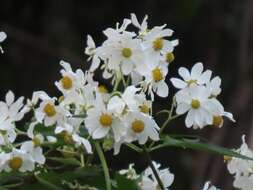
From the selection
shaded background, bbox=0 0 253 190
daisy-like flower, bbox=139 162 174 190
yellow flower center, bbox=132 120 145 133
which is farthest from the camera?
shaded background, bbox=0 0 253 190

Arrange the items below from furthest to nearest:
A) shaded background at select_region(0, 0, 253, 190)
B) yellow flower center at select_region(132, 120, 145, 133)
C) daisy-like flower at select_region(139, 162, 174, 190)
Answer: shaded background at select_region(0, 0, 253, 190), daisy-like flower at select_region(139, 162, 174, 190), yellow flower center at select_region(132, 120, 145, 133)

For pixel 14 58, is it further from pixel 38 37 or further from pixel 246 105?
pixel 246 105

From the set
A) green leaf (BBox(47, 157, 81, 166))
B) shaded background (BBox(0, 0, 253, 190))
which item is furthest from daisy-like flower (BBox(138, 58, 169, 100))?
shaded background (BBox(0, 0, 253, 190))

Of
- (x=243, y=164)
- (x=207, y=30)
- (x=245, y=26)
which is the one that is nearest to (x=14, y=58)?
(x=207, y=30)

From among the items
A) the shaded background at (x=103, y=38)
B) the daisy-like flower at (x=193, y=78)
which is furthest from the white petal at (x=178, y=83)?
the shaded background at (x=103, y=38)

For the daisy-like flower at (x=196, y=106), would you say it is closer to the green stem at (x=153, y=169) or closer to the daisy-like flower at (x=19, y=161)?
the green stem at (x=153, y=169)

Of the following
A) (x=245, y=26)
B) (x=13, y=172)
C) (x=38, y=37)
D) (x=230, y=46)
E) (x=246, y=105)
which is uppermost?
(x=38, y=37)

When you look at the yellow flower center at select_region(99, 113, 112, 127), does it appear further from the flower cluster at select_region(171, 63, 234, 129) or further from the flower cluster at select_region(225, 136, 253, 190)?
the flower cluster at select_region(225, 136, 253, 190)
